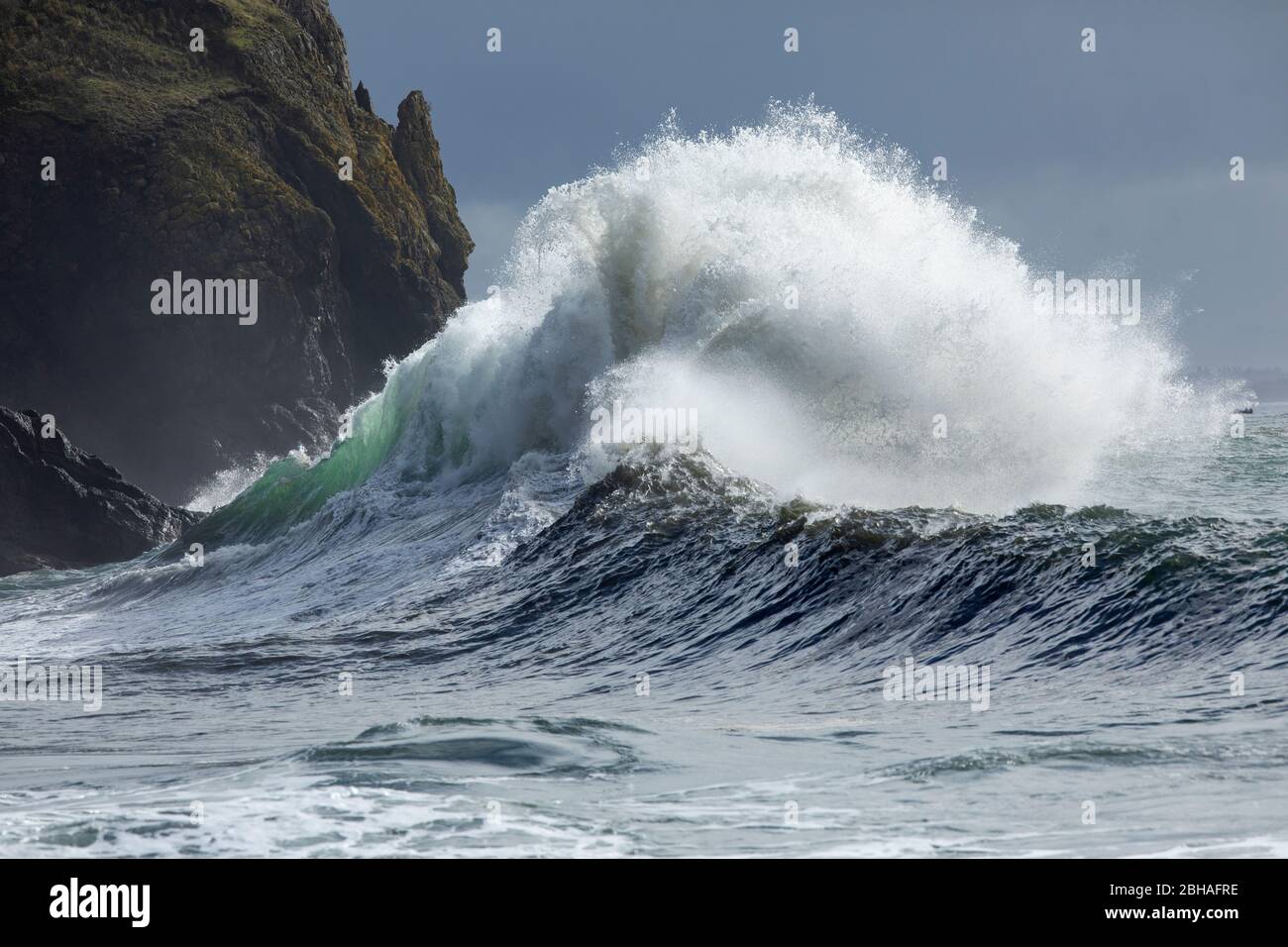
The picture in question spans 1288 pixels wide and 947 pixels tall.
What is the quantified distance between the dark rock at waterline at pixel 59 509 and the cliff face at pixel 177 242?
26.0m

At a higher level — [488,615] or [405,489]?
[405,489]

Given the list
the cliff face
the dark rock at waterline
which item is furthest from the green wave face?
the cliff face

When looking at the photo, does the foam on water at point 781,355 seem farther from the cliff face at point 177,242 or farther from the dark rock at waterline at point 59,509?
the cliff face at point 177,242

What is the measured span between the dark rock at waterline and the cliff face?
85.3ft

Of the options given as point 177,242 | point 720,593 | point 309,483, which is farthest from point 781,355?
point 177,242

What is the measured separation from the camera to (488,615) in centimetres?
1459

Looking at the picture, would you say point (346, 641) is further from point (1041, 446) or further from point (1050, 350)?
point (1050, 350)

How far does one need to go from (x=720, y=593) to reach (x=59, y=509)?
26.7 m

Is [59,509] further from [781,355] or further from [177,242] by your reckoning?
[177,242]

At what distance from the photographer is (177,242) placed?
6316 centimetres

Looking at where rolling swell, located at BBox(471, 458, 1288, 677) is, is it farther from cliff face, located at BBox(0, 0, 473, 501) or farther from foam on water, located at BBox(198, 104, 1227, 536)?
cliff face, located at BBox(0, 0, 473, 501)

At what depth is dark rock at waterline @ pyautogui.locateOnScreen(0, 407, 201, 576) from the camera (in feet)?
113
